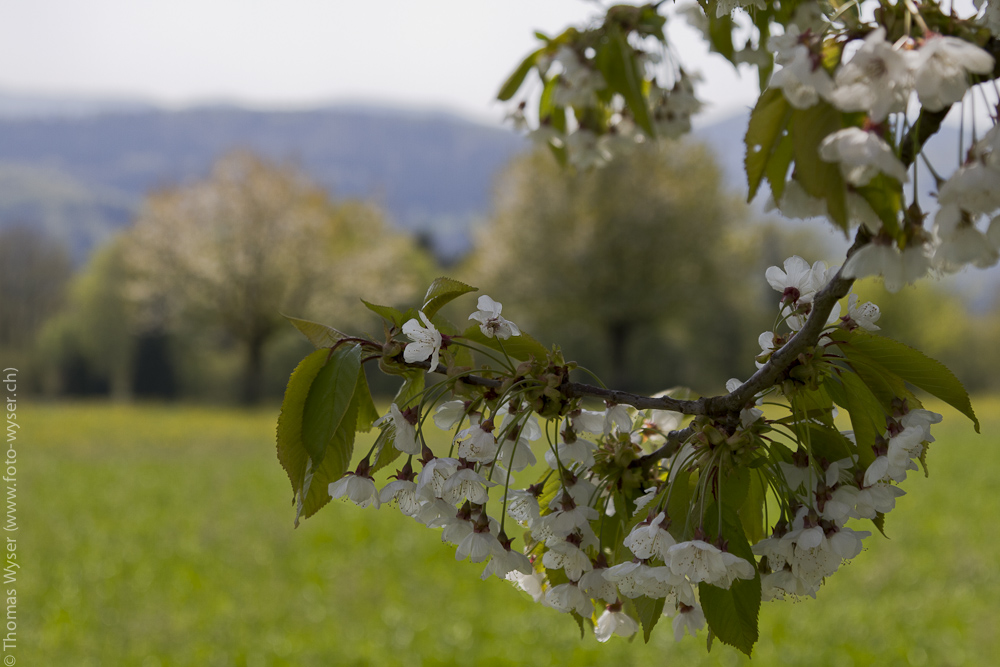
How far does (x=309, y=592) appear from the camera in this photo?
15.9 feet

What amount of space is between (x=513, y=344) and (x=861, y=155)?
0.54 m

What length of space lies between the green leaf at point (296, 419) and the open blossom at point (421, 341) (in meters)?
0.11

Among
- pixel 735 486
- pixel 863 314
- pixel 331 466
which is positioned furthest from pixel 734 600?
pixel 331 466

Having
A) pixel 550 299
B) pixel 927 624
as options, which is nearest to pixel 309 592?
pixel 927 624

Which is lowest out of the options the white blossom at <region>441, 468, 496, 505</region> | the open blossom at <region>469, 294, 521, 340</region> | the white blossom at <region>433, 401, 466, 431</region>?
the white blossom at <region>441, 468, 496, 505</region>

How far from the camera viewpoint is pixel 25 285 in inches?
1350

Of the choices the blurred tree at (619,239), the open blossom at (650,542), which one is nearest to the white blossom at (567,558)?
the open blossom at (650,542)

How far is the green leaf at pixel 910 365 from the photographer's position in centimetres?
91

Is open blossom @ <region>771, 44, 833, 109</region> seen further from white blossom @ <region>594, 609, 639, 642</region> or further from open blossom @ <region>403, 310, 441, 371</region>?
white blossom @ <region>594, 609, 639, 642</region>

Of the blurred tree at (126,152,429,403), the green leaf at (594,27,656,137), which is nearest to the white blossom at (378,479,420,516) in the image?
the green leaf at (594,27,656,137)

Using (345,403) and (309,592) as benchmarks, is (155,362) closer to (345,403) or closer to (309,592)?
(309,592)

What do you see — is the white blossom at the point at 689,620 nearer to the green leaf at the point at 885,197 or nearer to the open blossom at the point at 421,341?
the open blossom at the point at 421,341

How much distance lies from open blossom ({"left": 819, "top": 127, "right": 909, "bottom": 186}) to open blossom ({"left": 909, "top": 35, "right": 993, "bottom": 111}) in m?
0.05

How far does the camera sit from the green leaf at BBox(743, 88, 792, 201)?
68 cm
